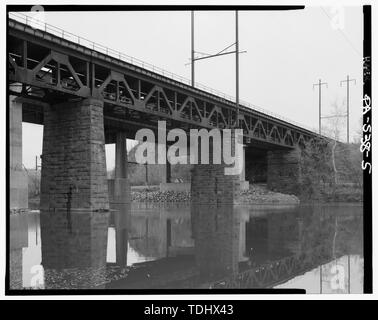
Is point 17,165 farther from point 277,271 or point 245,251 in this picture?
point 277,271

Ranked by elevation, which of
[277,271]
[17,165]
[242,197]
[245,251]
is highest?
[17,165]

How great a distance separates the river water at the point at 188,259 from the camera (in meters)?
8.91

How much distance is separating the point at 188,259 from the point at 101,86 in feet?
67.4

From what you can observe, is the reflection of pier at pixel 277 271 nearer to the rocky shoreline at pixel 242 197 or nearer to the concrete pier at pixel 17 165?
the concrete pier at pixel 17 165

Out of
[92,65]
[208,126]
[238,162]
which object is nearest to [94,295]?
[92,65]

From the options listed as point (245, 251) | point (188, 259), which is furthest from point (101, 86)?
point (188, 259)

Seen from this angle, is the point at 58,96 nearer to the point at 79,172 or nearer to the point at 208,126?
the point at 79,172

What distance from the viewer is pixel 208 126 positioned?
1742 inches

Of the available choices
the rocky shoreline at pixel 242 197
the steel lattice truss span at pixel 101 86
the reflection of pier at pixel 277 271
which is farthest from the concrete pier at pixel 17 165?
the rocky shoreline at pixel 242 197

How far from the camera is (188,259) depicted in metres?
12.1

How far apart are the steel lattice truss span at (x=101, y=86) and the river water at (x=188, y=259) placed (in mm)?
7348

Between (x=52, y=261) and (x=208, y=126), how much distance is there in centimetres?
3404

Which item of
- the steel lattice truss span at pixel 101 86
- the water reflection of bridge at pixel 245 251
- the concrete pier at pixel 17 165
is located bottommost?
the water reflection of bridge at pixel 245 251

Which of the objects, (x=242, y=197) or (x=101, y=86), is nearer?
(x=101, y=86)
